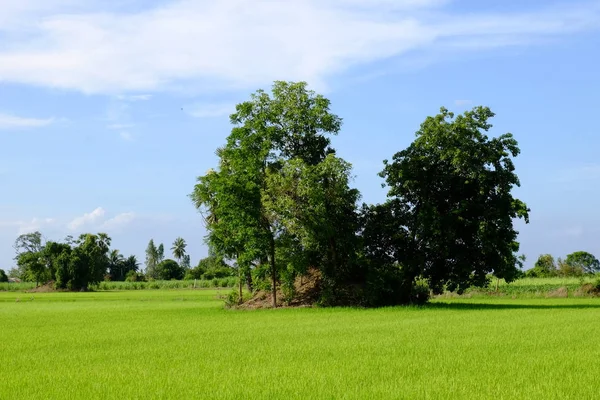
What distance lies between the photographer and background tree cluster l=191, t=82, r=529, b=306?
127 ft

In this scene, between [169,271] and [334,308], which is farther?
[169,271]

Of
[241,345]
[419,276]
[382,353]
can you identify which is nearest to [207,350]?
[241,345]

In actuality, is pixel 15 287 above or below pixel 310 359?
above

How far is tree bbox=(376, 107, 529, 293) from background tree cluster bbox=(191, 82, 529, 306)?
0.06m

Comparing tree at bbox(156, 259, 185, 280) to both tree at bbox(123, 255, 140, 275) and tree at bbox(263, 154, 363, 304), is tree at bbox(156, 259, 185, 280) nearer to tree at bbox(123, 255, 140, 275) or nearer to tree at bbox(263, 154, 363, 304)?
tree at bbox(123, 255, 140, 275)

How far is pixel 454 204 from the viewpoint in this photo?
4031 centimetres

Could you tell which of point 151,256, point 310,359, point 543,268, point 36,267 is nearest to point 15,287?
point 36,267

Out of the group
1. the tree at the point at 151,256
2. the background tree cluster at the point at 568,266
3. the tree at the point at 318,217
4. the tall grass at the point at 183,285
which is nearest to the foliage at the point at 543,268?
the background tree cluster at the point at 568,266

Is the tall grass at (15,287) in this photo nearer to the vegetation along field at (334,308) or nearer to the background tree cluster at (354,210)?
the vegetation along field at (334,308)

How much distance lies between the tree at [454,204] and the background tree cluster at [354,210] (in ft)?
0.21

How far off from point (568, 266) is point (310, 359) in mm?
88247

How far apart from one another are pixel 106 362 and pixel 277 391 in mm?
6366

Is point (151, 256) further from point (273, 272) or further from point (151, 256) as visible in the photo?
point (273, 272)

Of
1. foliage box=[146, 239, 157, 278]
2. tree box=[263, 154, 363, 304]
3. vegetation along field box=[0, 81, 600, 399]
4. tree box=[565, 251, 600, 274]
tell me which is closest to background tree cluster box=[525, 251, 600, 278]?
tree box=[565, 251, 600, 274]
